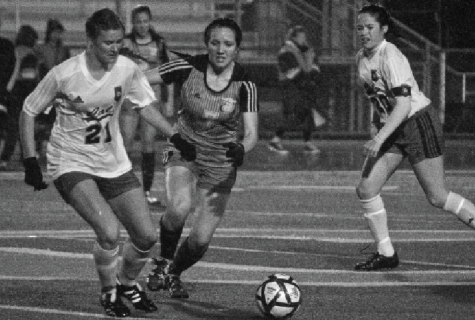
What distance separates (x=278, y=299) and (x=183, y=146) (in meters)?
1.27

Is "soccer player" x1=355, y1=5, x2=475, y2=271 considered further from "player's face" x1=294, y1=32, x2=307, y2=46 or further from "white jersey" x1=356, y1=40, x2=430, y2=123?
"player's face" x1=294, y1=32, x2=307, y2=46

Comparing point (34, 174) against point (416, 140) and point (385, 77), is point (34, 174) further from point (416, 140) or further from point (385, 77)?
point (416, 140)

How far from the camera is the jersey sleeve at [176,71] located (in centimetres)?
1033

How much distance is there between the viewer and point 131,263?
9.65 metres

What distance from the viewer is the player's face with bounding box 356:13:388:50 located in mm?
11648

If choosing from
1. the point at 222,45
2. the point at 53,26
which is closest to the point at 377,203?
the point at 222,45

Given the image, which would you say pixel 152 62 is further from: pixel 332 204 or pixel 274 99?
pixel 274 99

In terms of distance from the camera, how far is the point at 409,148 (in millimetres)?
11836

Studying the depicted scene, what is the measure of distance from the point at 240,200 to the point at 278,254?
16.6 ft

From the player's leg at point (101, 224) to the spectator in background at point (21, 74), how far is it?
461 inches

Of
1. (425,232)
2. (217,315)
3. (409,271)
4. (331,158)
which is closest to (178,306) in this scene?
(217,315)

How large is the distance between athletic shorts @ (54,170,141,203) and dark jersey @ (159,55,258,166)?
0.91 metres

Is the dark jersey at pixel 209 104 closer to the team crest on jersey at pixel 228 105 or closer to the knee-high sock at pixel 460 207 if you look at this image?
the team crest on jersey at pixel 228 105

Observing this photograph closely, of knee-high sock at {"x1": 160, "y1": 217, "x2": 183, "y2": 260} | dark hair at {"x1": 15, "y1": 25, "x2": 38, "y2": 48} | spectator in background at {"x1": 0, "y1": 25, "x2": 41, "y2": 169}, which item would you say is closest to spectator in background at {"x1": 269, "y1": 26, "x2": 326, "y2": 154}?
spectator in background at {"x1": 0, "y1": 25, "x2": 41, "y2": 169}
